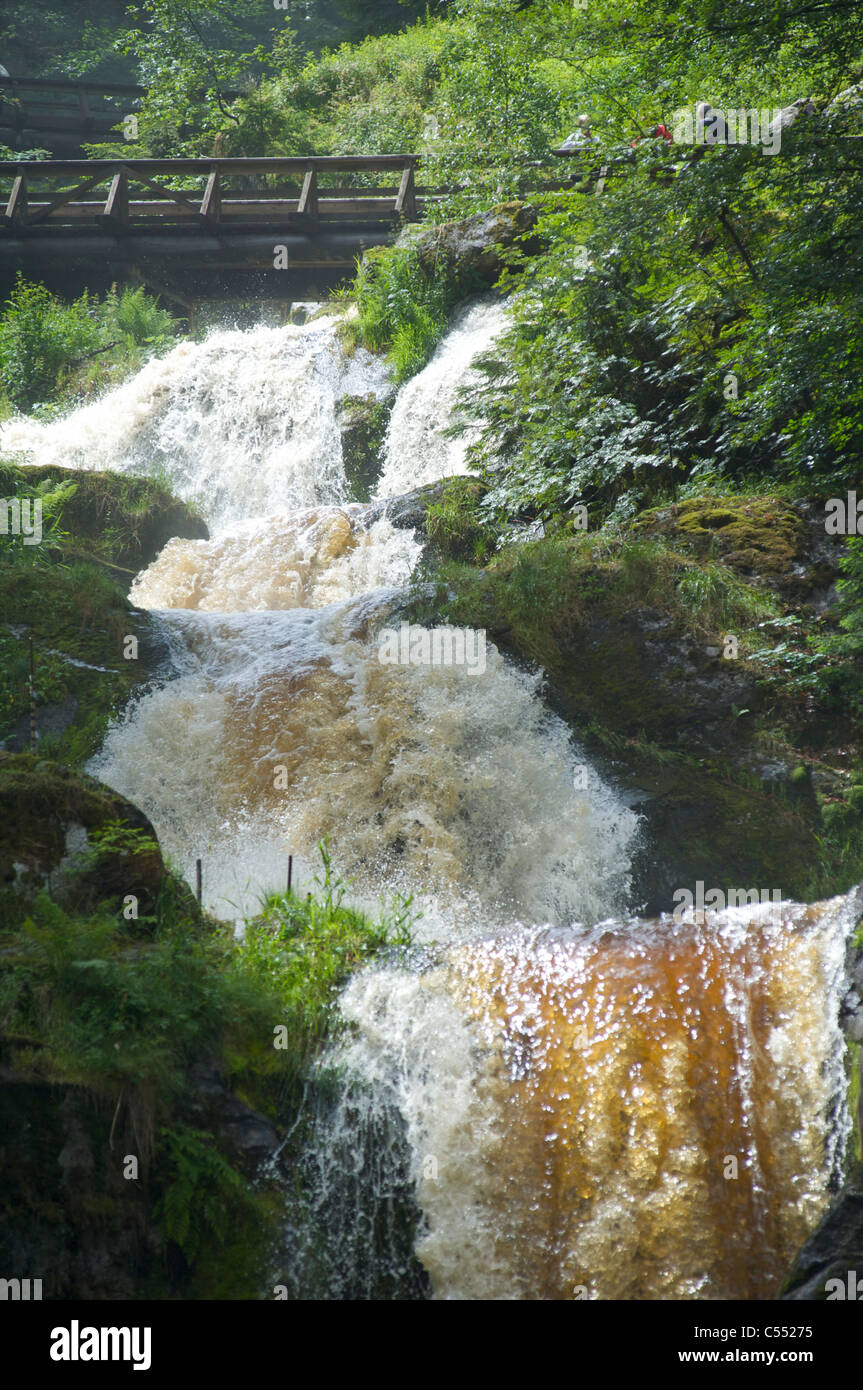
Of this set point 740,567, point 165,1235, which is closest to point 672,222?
point 740,567

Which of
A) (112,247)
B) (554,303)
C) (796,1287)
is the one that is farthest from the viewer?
(112,247)

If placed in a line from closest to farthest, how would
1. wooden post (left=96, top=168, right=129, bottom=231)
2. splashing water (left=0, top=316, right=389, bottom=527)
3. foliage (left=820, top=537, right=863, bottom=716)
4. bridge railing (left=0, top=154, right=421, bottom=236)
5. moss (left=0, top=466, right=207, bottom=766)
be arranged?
foliage (left=820, top=537, right=863, bottom=716)
moss (left=0, top=466, right=207, bottom=766)
splashing water (left=0, top=316, right=389, bottom=527)
bridge railing (left=0, top=154, right=421, bottom=236)
wooden post (left=96, top=168, right=129, bottom=231)

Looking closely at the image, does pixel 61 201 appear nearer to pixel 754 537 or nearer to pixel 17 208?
pixel 17 208

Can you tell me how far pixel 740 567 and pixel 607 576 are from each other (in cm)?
101

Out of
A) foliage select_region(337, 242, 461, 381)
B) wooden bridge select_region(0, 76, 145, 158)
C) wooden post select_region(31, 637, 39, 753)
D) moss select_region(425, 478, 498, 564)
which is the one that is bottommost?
wooden post select_region(31, 637, 39, 753)

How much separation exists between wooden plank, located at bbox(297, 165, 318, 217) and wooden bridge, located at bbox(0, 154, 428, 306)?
0.06 ft

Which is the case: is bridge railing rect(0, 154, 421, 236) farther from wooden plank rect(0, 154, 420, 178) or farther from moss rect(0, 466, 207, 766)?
moss rect(0, 466, 207, 766)

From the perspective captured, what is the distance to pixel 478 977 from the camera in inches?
195

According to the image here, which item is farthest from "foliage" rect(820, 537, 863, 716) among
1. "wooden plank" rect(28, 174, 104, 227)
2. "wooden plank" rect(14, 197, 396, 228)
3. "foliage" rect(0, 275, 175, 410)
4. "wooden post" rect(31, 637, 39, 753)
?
"wooden plank" rect(28, 174, 104, 227)

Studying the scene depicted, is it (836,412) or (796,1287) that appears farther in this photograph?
(836,412)

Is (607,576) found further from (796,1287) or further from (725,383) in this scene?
(796,1287)

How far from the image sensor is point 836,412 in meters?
7.33

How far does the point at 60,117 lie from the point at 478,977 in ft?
100

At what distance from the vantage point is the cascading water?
4.14 meters
